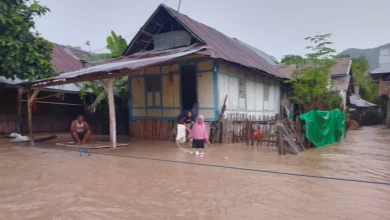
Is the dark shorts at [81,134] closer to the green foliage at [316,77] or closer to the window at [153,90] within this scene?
the window at [153,90]

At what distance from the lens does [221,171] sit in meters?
6.77

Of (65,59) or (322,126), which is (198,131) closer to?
(322,126)

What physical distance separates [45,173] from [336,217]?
17.7 feet

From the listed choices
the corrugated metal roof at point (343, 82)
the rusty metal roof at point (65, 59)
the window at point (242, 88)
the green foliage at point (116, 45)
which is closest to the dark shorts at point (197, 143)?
the window at point (242, 88)

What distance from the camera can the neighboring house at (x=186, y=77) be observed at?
1244cm

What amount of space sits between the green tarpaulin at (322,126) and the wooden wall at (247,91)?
3481mm

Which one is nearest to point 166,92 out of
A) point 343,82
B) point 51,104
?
point 51,104

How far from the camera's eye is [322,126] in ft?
37.4

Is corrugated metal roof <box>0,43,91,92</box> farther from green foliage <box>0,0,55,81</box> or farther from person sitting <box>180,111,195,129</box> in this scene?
person sitting <box>180,111,195,129</box>

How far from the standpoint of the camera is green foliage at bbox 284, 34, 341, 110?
48.9ft

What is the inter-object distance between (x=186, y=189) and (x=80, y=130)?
7422mm

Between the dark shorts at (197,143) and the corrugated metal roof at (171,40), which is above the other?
the corrugated metal roof at (171,40)

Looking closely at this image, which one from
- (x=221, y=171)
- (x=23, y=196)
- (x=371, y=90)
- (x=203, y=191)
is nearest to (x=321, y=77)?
(x=221, y=171)

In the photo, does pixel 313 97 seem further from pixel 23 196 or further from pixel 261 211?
pixel 23 196
